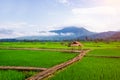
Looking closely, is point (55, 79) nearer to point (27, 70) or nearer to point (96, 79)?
point (96, 79)

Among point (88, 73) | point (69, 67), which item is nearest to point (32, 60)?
point (69, 67)

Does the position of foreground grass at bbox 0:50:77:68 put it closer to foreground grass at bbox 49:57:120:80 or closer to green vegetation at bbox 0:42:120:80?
green vegetation at bbox 0:42:120:80

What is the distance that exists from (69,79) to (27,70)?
3.47 m

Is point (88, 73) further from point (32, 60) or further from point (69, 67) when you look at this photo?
point (32, 60)

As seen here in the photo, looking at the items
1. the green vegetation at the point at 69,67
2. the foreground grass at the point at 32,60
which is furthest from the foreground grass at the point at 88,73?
the foreground grass at the point at 32,60

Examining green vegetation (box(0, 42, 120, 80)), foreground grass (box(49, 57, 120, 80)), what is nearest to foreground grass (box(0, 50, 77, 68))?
green vegetation (box(0, 42, 120, 80))

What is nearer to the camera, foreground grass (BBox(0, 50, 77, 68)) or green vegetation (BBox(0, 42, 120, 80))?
green vegetation (BBox(0, 42, 120, 80))

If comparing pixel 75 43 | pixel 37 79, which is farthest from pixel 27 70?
pixel 75 43

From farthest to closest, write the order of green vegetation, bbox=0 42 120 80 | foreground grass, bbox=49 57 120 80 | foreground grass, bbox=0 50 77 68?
foreground grass, bbox=0 50 77 68 < green vegetation, bbox=0 42 120 80 < foreground grass, bbox=49 57 120 80

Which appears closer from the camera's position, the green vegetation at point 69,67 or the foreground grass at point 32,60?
the green vegetation at point 69,67

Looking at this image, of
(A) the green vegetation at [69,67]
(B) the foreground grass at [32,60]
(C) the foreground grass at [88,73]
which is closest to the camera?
(C) the foreground grass at [88,73]

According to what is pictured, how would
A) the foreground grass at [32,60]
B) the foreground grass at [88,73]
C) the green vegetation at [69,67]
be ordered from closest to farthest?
the foreground grass at [88,73] < the green vegetation at [69,67] < the foreground grass at [32,60]

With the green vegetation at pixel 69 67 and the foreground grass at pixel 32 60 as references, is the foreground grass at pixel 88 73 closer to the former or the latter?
the green vegetation at pixel 69 67

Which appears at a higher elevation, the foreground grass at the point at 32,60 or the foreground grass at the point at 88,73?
the foreground grass at the point at 32,60
